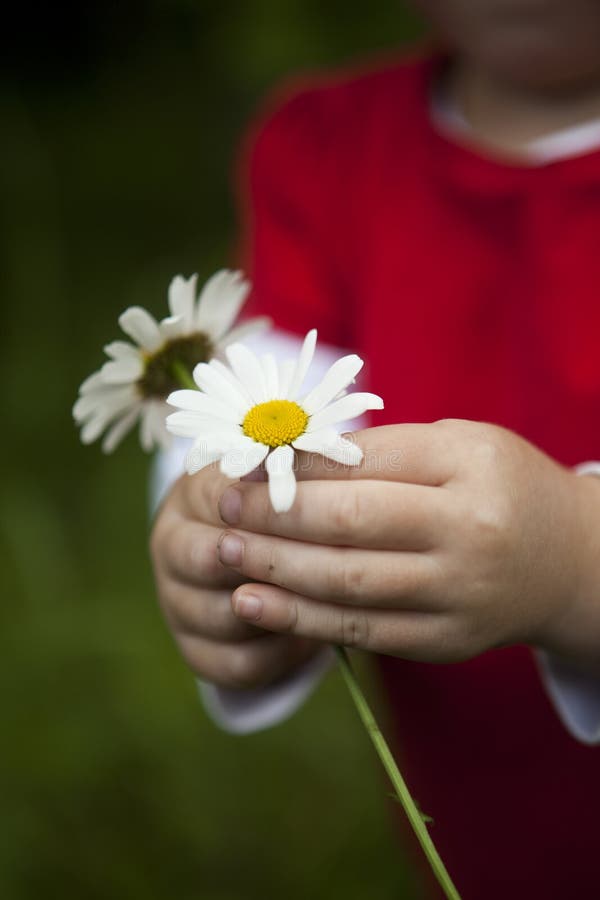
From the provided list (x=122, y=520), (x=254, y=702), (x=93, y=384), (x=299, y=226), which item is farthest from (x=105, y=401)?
(x=122, y=520)

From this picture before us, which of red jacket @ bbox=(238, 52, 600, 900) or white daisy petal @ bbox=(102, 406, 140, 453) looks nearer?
white daisy petal @ bbox=(102, 406, 140, 453)

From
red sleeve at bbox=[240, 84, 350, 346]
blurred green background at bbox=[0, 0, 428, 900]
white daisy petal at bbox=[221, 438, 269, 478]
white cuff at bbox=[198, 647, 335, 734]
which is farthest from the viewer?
blurred green background at bbox=[0, 0, 428, 900]

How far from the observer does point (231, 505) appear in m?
0.33

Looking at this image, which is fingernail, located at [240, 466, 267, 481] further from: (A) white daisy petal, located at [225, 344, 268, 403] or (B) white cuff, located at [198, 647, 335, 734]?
(B) white cuff, located at [198, 647, 335, 734]

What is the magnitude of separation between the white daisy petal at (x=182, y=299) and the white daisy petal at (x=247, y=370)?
40 mm

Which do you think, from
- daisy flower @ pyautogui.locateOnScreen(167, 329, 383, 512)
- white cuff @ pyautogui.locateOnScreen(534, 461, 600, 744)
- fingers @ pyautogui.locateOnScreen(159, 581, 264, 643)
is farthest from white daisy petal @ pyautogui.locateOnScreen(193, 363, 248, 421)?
white cuff @ pyautogui.locateOnScreen(534, 461, 600, 744)

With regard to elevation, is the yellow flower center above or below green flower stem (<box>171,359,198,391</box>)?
below

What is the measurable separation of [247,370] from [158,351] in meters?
0.05

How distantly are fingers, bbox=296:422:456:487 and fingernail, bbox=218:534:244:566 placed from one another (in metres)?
0.03

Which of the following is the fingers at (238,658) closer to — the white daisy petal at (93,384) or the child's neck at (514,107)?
the white daisy petal at (93,384)

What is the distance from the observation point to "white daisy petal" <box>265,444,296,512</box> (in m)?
0.29

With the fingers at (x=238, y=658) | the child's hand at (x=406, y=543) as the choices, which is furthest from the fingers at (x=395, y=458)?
the fingers at (x=238, y=658)

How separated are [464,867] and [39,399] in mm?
922

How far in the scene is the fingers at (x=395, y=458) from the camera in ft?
1.05
